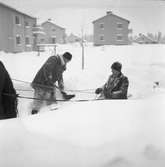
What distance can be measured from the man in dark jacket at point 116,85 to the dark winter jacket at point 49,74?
0.51 meters

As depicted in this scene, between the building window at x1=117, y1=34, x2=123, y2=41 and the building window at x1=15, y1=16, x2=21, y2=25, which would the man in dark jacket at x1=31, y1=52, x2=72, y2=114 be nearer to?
the building window at x1=15, y1=16, x2=21, y2=25

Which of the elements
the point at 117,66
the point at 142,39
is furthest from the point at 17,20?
the point at 142,39

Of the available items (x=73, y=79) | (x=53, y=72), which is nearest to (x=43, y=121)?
(x=53, y=72)

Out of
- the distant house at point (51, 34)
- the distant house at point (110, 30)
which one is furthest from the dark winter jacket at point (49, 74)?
the distant house at point (110, 30)

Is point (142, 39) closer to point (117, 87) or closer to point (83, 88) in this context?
point (117, 87)

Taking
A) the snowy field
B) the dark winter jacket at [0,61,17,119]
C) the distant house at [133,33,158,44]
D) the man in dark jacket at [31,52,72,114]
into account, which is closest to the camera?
the snowy field

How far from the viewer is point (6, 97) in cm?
150

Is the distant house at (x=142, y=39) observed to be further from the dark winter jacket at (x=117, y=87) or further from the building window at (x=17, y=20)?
the building window at (x=17, y=20)

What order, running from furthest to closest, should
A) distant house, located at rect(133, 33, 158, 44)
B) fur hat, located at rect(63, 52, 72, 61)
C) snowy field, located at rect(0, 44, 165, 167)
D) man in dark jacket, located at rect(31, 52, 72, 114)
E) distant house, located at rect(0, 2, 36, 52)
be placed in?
man in dark jacket, located at rect(31, 52, 72, 114), fur hat, located at rect(63, 52, 72, 61), distant house, located at rect(0, 2, 36, 52), distant house, located at rect(133, 33, 158, 44), snowy field, located at rect(0, 44, 165, 167)

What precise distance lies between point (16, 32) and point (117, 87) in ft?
2.82

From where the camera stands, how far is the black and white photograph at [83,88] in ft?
2.78

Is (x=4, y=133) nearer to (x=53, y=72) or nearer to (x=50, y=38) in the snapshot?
(x=50, y=38)

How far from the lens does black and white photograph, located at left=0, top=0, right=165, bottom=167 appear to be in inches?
33.4

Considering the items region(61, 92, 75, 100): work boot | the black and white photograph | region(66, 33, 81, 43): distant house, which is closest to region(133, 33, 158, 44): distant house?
the black and white photograph
